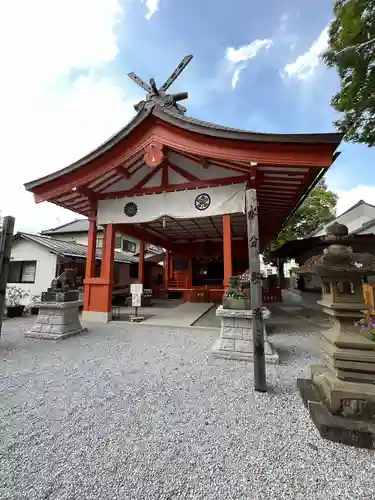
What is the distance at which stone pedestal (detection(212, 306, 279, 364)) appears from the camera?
4.08 meters

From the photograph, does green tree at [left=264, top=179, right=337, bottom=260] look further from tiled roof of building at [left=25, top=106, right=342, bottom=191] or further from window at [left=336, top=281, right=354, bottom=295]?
window at [left=336, top=281, right=354, bottom=295]

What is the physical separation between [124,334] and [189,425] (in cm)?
401

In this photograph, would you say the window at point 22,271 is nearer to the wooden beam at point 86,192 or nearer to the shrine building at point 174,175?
the shrine building at point 174,175

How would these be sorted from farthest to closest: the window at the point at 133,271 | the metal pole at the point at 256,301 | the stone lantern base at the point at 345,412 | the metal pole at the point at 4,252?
1. the window at the point at 133,271
2. the metal pole at the point at 4,252
3. the metal pole at the point at 256,301
4. the stone lantern base at the point at 345,412

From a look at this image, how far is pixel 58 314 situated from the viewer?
18.1 ft

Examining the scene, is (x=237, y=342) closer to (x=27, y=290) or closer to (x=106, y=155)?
(x=106, y=155)

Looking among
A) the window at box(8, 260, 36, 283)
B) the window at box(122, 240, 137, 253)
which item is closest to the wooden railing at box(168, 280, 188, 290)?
the window at box(122, 240, 137, 253)

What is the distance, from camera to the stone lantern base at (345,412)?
1.93m

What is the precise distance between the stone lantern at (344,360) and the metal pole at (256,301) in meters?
0.51

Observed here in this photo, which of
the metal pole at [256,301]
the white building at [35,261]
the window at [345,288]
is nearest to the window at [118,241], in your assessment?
the white building at [35,261]

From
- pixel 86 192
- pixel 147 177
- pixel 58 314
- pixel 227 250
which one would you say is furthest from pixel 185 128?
pixel 58 314

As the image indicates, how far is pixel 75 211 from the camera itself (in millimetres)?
8797

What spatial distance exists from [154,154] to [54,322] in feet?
16.8

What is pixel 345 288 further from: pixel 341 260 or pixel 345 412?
pixel 345 412
